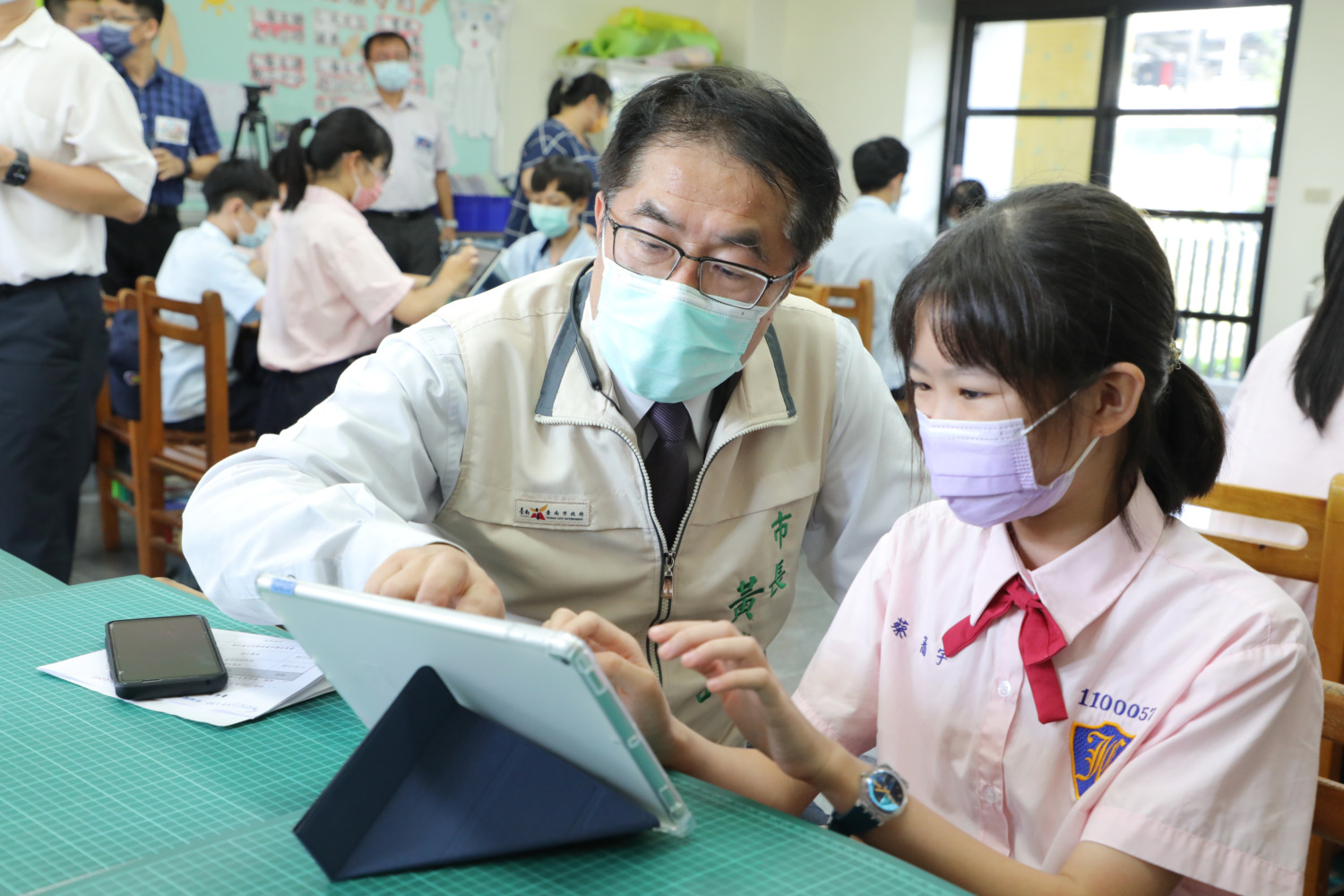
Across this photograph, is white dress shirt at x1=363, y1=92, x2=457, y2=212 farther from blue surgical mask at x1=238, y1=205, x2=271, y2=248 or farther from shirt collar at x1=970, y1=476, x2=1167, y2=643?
shirt collar at x1=970, y1=476, x2=1167, y2=643

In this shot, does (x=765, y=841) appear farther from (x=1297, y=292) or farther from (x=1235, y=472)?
(x=1297, y=292)

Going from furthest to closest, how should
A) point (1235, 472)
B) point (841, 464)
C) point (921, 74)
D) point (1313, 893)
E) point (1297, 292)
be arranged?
point (921, 74) → point (1297, 292) → point (1235, 472) → point (841, 464) → point (1313, 893)

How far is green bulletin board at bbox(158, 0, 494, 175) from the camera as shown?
16.1ft

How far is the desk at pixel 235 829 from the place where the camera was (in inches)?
27.6

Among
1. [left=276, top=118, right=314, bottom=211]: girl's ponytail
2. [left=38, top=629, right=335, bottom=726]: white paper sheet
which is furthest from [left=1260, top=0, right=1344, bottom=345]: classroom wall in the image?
[left=38, top=629, right=335, bottom=726]: white paper sheet

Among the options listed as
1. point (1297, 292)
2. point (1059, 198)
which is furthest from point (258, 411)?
point (1297, 292)

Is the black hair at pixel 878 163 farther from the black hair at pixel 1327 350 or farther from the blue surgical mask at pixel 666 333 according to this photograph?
the blue surgical mask at pixel 666 333

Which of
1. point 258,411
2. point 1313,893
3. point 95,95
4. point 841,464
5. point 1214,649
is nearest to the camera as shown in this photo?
point 1214,649

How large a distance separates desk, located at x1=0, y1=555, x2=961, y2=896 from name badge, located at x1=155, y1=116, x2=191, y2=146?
3965mm

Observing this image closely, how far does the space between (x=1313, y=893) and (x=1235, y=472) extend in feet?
2.45

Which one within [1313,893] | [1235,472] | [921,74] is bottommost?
[1313,893]

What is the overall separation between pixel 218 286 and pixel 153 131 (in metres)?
1.48

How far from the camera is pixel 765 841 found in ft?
2.50

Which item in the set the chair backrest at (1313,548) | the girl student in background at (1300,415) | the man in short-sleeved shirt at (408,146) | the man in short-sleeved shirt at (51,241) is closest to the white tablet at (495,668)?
the chair backrest at (1313,548)
